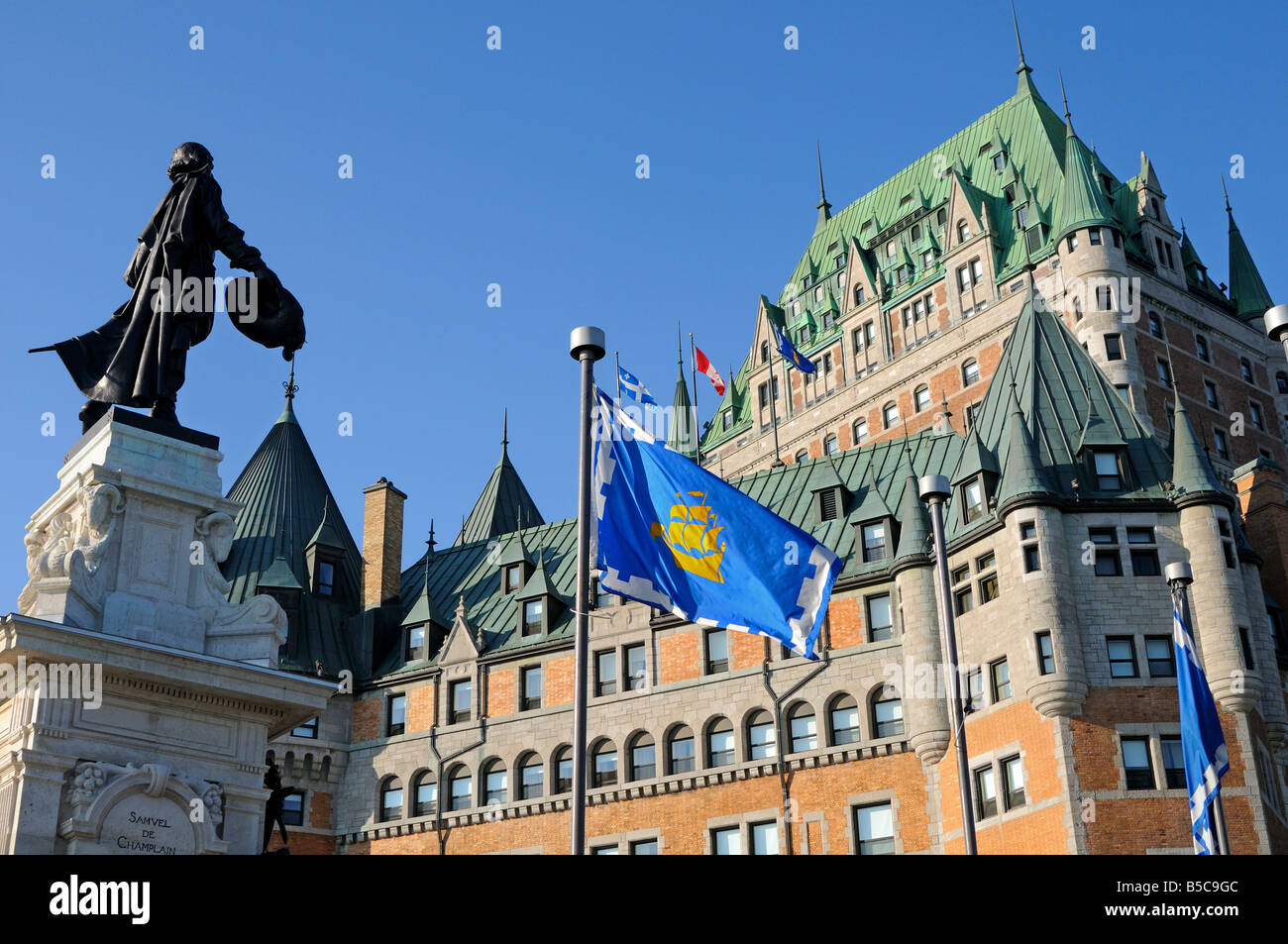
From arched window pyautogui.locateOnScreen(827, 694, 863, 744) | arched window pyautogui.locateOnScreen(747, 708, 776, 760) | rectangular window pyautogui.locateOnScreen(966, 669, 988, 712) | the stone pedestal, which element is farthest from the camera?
arched window pyautogui.locateOnScreen(747, 708, 776, 760)

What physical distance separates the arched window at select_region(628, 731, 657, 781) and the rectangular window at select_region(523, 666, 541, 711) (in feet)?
15.4

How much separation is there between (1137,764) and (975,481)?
441 inches

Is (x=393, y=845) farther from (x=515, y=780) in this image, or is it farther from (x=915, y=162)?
(x=915, y=162)

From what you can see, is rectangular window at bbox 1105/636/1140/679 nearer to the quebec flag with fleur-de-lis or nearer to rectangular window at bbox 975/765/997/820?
rectangular window at bbox 975/765/997/820

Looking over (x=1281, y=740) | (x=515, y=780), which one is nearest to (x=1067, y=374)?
(x=1281, y=740)

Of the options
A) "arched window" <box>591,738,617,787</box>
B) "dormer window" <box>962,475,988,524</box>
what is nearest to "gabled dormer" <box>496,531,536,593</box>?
"arched window" <box>591,738,617,787</box>

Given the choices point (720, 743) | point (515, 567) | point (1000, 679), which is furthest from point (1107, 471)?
point (515, 567)

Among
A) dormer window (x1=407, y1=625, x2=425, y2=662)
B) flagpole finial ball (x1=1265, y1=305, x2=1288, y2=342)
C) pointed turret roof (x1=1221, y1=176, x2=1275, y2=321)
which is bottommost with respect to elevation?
flagpole finial ball (x1=1265, y1=305, x2=1288, y2=342)

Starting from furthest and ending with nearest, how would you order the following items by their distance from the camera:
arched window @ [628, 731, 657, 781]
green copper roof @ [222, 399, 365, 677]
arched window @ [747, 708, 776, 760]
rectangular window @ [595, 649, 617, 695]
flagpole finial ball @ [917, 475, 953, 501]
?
1. green copper roof @ [222, 399, 365, 677]
2. rectangular window @ [595, 649, 617, 695]
3. arched window @ [628, 731, 657, 781]
4. arched window @ [747, 708, 776, 760]
5. flagpole finial ball @ [917, 475, 953, 501]

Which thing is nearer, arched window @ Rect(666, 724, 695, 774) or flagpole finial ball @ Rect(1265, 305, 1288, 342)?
flagpole finial ball @ Rect(1265, 305, 1288, 342)

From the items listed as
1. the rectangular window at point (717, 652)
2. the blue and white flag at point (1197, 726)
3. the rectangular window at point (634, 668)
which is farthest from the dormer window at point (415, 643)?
the blue and white flag at point (1197, 726)

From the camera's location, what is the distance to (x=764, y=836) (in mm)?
52438

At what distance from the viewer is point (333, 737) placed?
6144 centimetres

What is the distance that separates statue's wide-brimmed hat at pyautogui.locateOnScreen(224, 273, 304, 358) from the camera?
17516 mm
